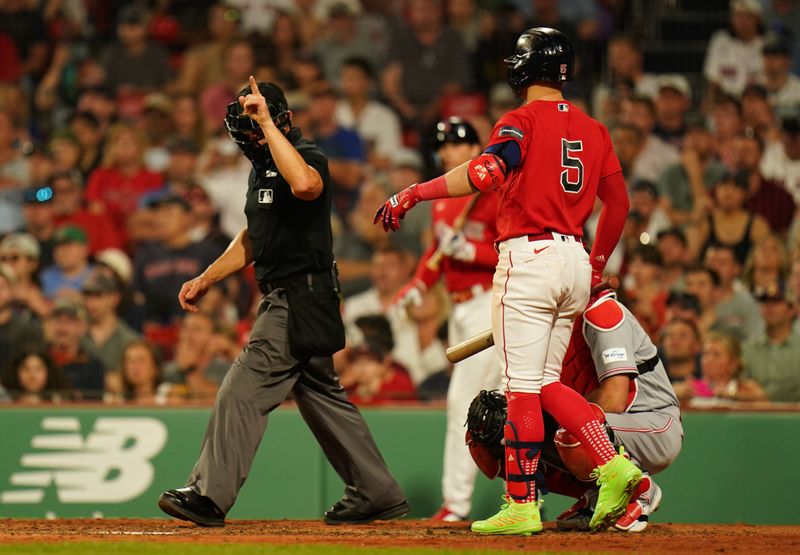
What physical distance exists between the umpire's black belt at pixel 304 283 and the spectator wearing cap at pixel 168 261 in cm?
366

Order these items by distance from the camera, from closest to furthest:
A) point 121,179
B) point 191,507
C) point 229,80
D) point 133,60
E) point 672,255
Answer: point 191,507, point 672,255, point 121,179, point 229,80, point 133,60

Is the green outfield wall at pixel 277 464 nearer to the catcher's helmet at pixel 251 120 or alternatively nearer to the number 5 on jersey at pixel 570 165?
the catcher's helmet at pixel 251 120

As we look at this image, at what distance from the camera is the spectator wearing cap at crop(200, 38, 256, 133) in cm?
1160

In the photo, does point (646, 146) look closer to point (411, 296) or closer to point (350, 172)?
point (350, 172)

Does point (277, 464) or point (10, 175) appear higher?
point (10, 175)

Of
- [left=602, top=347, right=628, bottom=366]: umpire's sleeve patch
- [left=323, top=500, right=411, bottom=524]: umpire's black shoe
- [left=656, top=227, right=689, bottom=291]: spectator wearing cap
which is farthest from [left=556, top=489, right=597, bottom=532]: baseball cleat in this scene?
[left=656, top=227, right=689, bottom=291]: spectator wearing cap

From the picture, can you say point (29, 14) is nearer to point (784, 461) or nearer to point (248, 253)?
point (248, 253)

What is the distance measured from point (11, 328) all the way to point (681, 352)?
4.43 meters

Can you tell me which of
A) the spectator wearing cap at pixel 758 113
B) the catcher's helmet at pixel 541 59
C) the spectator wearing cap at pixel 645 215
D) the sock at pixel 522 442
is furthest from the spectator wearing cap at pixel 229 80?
the sock at pixel 522 442

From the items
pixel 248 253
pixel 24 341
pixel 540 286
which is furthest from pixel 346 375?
pixel 540 286

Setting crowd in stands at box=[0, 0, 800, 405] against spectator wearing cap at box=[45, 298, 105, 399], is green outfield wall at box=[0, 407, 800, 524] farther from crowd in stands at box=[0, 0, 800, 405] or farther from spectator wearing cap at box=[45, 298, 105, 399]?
spectator wearing cap at box=[45, 298, 105, 399]

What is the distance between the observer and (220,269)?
229 inches

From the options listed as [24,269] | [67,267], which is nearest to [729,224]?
[67,267]

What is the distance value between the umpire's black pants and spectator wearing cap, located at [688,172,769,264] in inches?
173
